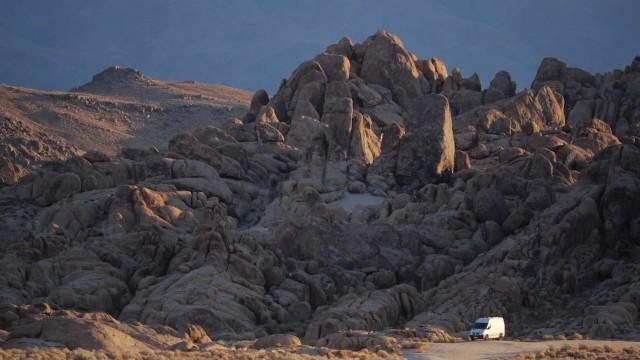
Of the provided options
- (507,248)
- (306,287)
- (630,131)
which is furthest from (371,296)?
(630,131)

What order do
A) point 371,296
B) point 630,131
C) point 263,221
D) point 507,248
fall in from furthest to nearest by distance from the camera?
point 630,131 < point 263,221 < point 507,248 < point 371,296

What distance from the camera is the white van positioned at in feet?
188

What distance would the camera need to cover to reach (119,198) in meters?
82.6

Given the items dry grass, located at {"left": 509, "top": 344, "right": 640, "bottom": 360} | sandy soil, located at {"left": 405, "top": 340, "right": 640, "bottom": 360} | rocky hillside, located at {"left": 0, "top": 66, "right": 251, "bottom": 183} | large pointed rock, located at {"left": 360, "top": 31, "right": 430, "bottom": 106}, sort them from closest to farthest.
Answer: dry grass, located at {"left": 509, "top": 344, "right": 640, "bottom": 360} → sandy soil, located at {"left": 405, "top": 340, "right": 640, "bottom": 360} → large pointed rock, located at {"left": 360, "top": 31, "right": 430, "bottom": 106} → rocky hillside, located at {"left": 0, "top": 66, "right": 251, "bottom": 183}

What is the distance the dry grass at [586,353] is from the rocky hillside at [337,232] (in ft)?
20.3

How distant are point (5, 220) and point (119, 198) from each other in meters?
7.88

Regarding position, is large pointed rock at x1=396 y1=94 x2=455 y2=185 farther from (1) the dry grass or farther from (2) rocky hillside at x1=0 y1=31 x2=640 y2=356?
(1) the dry grass

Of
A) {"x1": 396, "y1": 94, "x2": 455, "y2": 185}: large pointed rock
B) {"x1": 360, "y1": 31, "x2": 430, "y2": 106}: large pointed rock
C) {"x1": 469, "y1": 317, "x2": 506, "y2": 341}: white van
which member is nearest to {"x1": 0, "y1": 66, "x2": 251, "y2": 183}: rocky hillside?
{"x1": 360, "y1": 31, "x2": 430, "y2": 106}: large pointed rock

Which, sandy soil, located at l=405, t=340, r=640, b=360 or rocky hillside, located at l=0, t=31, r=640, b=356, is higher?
rocky hillside, located at l=0, t=31, r=640, b=356

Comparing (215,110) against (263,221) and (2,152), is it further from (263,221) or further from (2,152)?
(263,221)

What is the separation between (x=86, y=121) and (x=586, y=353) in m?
127

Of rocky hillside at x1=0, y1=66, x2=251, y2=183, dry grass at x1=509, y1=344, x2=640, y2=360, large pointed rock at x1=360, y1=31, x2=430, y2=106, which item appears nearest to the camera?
dry grass at x1=509, y1=344, x2=640, y2=360

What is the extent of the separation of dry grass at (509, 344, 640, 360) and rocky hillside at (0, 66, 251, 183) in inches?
3316

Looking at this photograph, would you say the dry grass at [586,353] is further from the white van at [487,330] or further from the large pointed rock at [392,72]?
the large pointed rock at [392,72]
